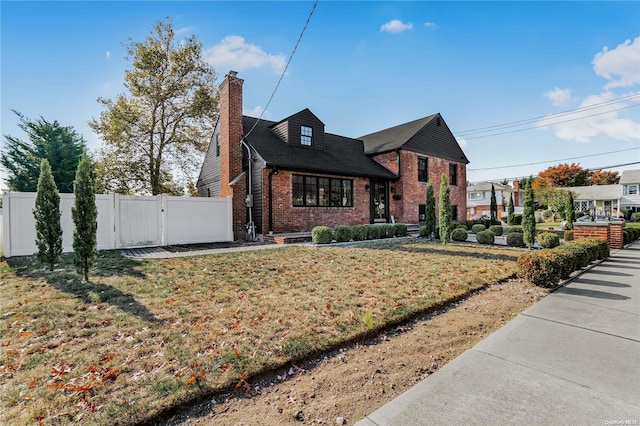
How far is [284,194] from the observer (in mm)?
13070

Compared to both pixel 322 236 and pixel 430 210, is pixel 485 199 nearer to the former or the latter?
pixel 430 210

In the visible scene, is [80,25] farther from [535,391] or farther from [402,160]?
[402,160]

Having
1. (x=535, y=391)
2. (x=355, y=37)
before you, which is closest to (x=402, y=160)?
(x=355, y=37)

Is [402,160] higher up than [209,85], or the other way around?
[209,85]

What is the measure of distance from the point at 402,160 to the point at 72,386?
17573 mm

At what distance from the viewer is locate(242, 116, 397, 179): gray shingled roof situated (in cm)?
1322

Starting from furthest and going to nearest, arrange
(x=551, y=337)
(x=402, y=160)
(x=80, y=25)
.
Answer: (x=402, y=160), (x=80, y=25), (x=551, y=337)

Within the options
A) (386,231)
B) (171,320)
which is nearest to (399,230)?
(386,231)

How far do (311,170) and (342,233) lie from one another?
3.63 m

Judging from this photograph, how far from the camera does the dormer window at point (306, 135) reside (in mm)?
15414

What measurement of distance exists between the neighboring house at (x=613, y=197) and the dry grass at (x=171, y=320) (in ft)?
150

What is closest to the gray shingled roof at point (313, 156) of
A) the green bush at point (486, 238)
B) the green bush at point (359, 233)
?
the green bush at point (359, 233)

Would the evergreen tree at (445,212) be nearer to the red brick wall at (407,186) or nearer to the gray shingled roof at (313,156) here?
the gray shingled roof at (313,156)

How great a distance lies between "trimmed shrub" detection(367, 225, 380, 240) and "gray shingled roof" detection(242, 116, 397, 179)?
342 centimetres
